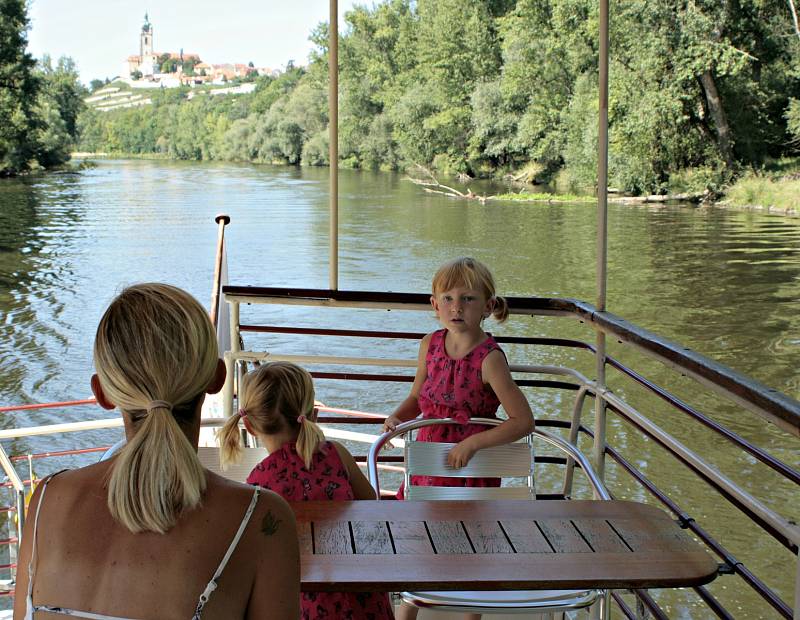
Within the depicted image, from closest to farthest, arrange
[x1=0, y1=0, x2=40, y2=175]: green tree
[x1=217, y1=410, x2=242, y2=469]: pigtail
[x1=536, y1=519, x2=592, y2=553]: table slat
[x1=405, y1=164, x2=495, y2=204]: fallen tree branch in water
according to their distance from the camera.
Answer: [x1=536, y1=519, x2=592, y2=553]: table slat
[x1=217, y1=410, x2=242, y2=469]: pigtail
[x1=405, y1=164, x2=495, y2=204]: fallen tree branch in water
[x1=0, y1=0, x2=40, y2=175]: green tree

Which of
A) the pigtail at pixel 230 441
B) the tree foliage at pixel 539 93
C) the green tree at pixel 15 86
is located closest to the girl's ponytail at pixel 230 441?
the pigtail at pixel 230 441

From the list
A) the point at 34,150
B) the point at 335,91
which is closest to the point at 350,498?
the point at 335,91

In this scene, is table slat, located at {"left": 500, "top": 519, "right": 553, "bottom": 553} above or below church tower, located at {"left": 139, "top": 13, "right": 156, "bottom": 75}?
below

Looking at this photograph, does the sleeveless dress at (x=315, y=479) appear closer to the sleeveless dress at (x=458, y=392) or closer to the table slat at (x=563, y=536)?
the table slat at (x=563, y=536)

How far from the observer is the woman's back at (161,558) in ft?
2.98

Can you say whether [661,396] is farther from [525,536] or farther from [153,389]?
[153,389]

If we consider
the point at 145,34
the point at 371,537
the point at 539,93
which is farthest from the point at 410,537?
the point at 145,34

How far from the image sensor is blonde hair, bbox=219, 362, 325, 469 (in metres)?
1.58

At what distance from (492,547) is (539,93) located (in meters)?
31.1

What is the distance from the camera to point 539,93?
31.2m

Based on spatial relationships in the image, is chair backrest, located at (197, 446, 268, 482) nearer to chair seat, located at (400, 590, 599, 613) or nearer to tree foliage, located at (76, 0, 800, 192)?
chair seat, located at (400, 590, 599, 613)

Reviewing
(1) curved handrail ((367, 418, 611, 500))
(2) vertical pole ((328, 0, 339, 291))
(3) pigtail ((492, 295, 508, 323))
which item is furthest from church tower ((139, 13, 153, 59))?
(1) curved handrail ((367, 418, 611, 500))

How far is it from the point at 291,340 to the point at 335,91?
14159mm

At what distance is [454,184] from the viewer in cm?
3459
